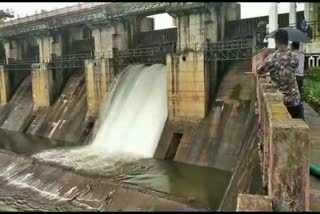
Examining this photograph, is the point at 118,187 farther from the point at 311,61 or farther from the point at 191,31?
the point at 311,61

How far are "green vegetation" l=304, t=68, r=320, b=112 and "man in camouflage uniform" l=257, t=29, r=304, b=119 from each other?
5706 mm

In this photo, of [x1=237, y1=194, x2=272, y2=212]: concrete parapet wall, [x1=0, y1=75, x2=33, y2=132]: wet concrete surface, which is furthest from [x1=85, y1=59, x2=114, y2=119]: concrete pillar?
[x1=237, y1=194, x2=272, y2=212]: concrete parapet wall

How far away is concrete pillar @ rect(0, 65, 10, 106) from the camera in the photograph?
2712 centimetres

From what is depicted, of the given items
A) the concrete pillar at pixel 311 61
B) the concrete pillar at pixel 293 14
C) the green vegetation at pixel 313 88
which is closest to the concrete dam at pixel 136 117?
the green vegetation at pixel 313 88

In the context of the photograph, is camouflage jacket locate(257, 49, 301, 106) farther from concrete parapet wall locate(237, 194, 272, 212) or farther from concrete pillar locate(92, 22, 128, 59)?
concrete pillar locate(92, 22, 128, 59)

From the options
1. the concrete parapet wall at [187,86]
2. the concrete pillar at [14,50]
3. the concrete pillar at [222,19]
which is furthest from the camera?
the concrete pillar at [14,50]

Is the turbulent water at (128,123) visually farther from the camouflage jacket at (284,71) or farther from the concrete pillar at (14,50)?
the concrete pillar at (14,50)

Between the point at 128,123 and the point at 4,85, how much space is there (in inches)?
563

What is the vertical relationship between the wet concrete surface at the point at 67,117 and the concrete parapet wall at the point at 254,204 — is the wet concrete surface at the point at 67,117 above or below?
below

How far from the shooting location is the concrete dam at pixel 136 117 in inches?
440

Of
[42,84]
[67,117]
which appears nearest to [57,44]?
[42,84]

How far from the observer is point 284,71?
5312 millimetres

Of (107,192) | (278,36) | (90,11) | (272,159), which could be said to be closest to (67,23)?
(90,11)

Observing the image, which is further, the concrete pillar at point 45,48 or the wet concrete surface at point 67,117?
the concrete pillar at point 45,48
